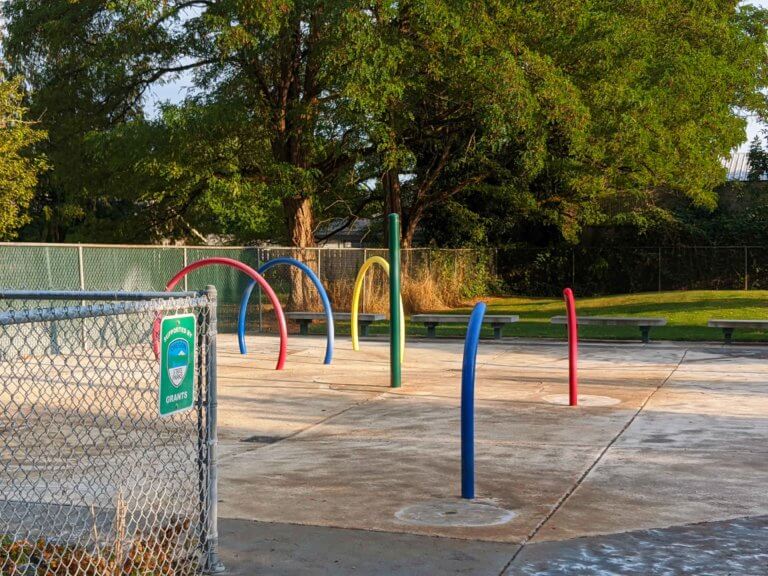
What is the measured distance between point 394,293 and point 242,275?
36.4 ft

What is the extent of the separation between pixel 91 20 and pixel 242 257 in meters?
7.75

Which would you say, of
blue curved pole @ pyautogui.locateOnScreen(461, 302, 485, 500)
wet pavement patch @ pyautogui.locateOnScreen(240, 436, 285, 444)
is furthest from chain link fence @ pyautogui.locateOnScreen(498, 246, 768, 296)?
blue curved pole @ pyautogui.locateOnScreen(461, 302, 485, 500)

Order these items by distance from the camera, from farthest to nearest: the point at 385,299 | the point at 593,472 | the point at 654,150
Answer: the point at 654,150
the point at 385,299
the point at 593,472

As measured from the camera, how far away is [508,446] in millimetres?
8453

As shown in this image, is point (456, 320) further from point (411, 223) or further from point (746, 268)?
point (746, 268)

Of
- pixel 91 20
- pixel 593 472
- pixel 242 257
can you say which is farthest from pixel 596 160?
pixel 593 472

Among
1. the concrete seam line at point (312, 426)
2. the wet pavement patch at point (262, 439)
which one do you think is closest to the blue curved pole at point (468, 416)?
the concrete seam line at point (312, 426)

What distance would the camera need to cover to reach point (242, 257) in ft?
71.3

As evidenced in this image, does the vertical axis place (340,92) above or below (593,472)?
above

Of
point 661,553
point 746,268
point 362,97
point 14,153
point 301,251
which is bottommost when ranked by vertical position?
point 661,553

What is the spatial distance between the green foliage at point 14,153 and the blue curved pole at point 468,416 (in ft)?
68.1

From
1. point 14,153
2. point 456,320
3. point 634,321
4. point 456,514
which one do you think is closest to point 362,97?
point 456,320

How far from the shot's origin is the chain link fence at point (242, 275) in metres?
16.4

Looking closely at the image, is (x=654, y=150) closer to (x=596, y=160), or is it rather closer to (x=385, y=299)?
(x=596, y=160)
